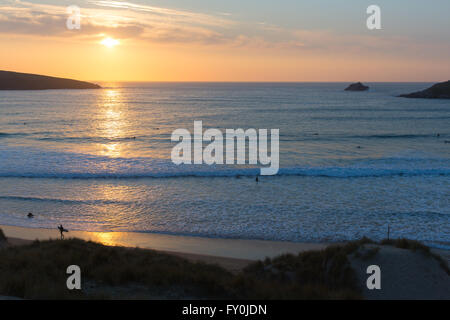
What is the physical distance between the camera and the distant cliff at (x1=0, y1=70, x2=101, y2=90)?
466 feet

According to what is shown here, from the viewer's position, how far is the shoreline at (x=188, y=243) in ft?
43.3

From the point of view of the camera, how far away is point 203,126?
165 feet

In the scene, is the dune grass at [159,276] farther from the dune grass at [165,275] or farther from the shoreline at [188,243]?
the shoreline at [188,243]

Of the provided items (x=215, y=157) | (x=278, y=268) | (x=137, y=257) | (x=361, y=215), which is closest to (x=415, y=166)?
(x=361, y=215)

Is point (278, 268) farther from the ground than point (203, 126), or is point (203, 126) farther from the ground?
point (203, 126)

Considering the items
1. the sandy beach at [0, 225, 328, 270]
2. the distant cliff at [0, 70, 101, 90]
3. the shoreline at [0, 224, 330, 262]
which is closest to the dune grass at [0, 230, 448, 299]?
the sandy beach at [0, 225, 328, 270]

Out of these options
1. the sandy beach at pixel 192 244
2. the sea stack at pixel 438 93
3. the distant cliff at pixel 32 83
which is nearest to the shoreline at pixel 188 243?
the sandy beach at pixel 192 244

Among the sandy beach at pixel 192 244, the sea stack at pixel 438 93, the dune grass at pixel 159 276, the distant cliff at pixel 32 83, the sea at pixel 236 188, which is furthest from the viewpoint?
the distant cliff at pixel 32 83

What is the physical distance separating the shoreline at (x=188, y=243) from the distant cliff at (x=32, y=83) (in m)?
145

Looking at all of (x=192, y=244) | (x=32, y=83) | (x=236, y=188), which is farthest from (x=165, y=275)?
(x=32, y=83)

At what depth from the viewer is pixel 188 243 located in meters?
14.3

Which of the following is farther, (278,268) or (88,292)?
(278,268)
